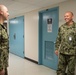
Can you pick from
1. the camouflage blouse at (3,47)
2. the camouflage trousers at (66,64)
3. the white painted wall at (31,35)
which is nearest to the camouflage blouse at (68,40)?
the camouflage trousers at (66,64)

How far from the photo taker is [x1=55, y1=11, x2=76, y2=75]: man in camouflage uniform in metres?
3.03

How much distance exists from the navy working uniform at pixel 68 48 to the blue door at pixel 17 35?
11.9 ft

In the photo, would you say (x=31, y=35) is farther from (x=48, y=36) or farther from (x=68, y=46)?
(x=68, y=46)

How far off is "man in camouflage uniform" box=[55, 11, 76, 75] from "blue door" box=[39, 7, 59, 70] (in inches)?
47.5

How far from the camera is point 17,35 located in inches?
280

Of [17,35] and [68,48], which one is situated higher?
[17,35]

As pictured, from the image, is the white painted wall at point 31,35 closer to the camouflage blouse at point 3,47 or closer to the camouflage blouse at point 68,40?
the camouflage blouse at point 68,40

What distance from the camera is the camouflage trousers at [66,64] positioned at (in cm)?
306

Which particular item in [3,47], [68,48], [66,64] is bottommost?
[66,64]

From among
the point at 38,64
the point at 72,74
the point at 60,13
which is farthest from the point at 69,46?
the point at 38,64

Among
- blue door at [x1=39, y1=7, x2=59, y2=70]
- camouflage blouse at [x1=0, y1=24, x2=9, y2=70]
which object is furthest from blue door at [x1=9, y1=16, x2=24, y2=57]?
camouflage blouse at [x1=0, y1=24, x2=9, y2=70]

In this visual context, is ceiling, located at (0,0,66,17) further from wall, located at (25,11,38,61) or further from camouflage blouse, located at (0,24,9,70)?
camouflage blouse, located at (0,24,9,70)

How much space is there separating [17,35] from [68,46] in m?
4.44

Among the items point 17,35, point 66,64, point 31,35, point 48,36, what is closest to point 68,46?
point 66,64
